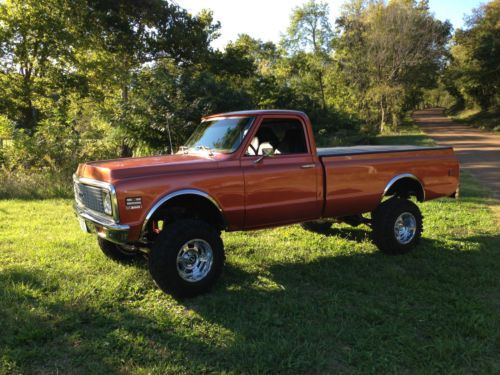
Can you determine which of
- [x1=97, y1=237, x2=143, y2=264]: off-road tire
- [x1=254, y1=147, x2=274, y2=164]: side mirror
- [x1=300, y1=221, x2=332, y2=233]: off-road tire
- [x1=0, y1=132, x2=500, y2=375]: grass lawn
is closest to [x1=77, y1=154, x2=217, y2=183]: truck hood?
[x1=254, y1=147, x2=274, y2=164]: side mirror

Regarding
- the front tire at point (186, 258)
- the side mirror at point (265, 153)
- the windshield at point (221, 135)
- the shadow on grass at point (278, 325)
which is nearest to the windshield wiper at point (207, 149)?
the windshield at point (221, 135)

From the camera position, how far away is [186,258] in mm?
4488

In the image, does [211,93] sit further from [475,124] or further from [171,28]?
[475,124]

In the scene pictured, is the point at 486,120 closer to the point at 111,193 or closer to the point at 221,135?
the point at 221,135

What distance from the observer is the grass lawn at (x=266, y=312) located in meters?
3.33

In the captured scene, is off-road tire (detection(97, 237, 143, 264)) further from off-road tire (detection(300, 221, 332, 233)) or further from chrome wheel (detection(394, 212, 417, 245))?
chrome wheel (detection(394, 212, 417, 245))

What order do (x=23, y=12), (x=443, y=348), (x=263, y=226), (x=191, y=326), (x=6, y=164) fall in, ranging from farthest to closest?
(x=23, y=12)
(x=6, y=164)
(x=263, y=226)
(x=191, y=326)
(x=443, y=348)

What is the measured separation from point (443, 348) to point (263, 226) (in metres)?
2.29

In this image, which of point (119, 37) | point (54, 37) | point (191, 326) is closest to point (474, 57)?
point (119, 37)

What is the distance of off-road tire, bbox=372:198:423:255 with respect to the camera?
5.84 meters

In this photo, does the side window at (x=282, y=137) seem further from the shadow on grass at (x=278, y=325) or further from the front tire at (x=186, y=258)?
the shadow on grass at (x=278, y=325)

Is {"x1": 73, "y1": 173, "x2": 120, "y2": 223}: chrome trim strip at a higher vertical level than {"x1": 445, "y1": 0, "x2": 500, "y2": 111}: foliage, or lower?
lower

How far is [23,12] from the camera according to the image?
1911 cm

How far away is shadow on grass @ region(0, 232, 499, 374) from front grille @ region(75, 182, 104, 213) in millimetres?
940
